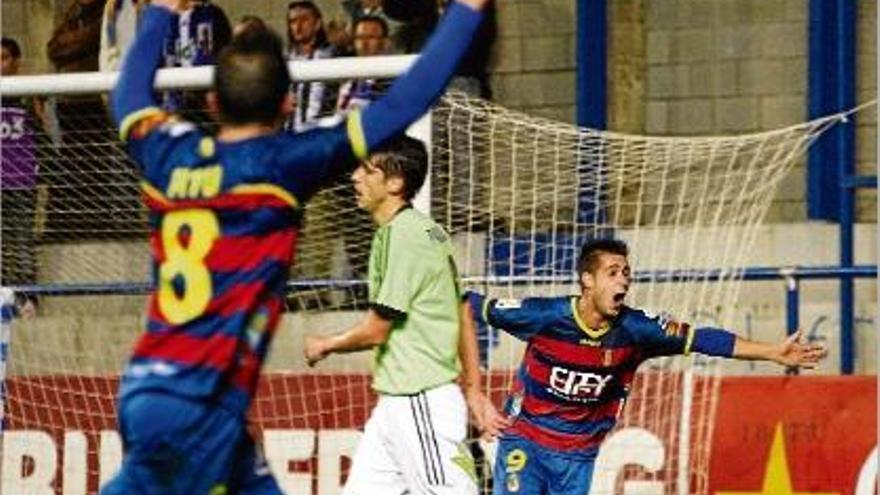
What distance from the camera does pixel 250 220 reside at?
6.23 metres

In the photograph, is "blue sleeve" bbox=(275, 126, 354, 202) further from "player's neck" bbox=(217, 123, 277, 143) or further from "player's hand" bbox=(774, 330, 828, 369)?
"player's hand" bbox=(774, 330, 828, 369)

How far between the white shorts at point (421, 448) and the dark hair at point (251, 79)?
11.5 feet

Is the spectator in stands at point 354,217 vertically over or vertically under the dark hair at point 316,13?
under

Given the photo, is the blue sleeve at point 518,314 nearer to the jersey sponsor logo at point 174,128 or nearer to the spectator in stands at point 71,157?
the spectator in stands at point 71,157

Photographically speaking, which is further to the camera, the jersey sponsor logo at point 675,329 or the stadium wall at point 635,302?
the stadium wall at point 635,302

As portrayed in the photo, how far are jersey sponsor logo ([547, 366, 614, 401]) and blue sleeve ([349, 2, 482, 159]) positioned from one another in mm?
4510

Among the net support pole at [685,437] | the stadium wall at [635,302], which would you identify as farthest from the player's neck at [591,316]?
the stadium wall at [635,302]

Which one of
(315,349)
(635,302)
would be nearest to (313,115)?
(635,302)

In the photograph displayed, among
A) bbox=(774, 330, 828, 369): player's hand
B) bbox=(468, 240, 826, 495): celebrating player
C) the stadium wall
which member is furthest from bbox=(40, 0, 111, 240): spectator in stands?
bbox=(774, 330, 828, 369): player's hand

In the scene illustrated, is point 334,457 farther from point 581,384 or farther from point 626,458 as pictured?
point 581,384

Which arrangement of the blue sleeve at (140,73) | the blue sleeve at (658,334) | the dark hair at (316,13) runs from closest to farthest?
the blue sleeve at (140,73) < the blue sleeve at (658,334) < the dark hair at (316,13)

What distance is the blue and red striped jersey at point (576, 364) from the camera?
34.4ft

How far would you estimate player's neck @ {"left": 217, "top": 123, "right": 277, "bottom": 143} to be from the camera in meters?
6.22

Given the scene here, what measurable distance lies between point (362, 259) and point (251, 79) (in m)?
6.77
